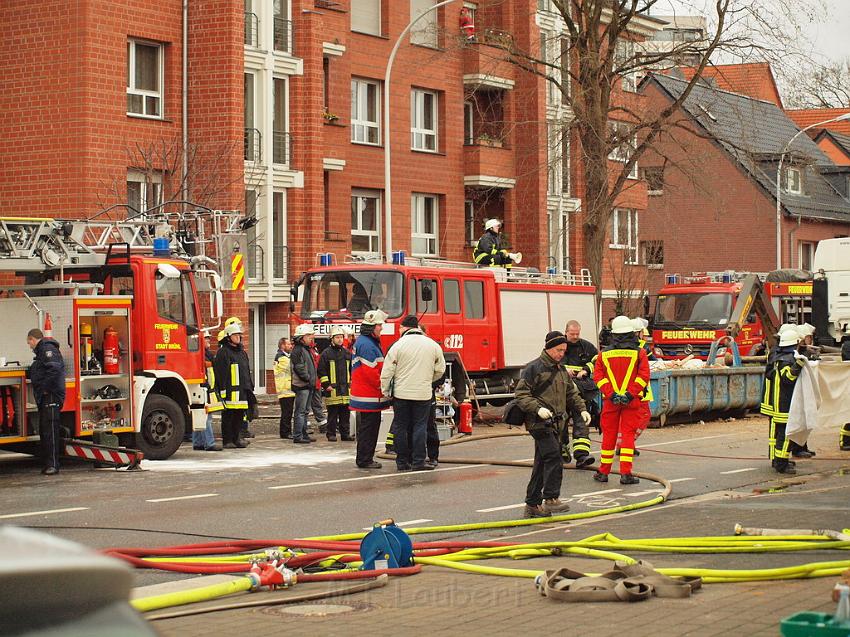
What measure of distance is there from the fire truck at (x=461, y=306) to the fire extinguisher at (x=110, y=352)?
5719 millimetres

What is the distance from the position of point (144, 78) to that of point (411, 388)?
57.6 feet

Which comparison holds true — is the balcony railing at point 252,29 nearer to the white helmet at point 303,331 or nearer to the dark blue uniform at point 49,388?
the white helmet at point 303,331

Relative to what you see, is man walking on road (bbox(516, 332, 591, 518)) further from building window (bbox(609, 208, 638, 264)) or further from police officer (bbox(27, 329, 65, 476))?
building window (bbox(609, 208, 638, 264))

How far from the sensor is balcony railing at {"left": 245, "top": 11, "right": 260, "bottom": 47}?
33.7m

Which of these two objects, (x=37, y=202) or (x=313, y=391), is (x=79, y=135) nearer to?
(x=37, y=202)

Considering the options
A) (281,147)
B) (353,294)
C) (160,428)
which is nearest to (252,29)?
(281,147)

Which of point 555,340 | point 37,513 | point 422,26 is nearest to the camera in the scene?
point 555,340

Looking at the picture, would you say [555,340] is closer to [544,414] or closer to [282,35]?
[544,414]

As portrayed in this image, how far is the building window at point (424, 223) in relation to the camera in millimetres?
39688

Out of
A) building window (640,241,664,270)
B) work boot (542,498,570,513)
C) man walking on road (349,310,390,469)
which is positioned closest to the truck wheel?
man walking on road (349,310,390,469)

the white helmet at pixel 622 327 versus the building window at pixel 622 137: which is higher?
the building window at pixel 622 137

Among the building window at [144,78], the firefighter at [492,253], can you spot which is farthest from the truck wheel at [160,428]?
the building window at [144,78]

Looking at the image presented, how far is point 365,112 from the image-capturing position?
124ft

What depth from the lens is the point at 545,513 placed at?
12133 millimetres
